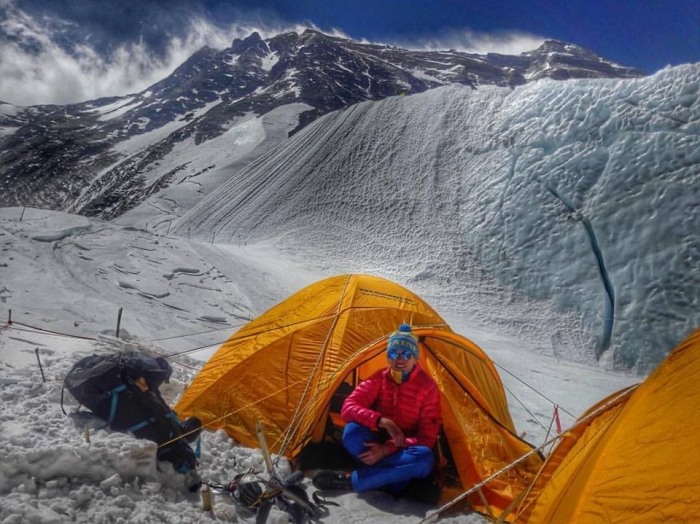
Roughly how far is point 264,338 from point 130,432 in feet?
6.35

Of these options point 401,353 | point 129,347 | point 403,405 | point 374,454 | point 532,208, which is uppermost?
point 532,208

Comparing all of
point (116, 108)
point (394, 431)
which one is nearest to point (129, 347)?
point (394, 431)

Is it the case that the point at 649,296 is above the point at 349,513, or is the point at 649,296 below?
above

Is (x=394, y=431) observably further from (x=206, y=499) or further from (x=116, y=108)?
(x=116, y=108)

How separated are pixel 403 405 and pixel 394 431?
0.99ft

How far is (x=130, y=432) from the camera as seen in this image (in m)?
3.62

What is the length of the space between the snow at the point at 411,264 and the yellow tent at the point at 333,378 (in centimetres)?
44

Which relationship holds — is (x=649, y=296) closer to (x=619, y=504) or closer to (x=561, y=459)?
(x=561, y=459)

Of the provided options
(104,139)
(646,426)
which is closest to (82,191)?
(104,139)

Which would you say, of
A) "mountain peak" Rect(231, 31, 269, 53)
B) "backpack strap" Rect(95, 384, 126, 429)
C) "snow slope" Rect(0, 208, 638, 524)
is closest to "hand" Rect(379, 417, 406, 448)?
"snow slope" Rect(0, 208, 638, 524)

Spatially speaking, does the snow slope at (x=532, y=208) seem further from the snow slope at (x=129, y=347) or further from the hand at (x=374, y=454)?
the hand at (x=374, y=454)

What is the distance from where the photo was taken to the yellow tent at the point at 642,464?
214 centimetres

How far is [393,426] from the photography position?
3.93m


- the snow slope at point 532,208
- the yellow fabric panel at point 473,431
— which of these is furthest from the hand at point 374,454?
the snow slope at point 532,208
